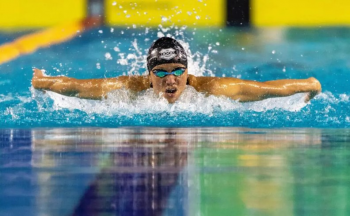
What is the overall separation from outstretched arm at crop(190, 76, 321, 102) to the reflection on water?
121cm

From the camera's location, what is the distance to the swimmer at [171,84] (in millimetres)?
4477

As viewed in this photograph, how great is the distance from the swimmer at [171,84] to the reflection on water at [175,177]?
4.07ft

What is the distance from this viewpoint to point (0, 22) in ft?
22.2

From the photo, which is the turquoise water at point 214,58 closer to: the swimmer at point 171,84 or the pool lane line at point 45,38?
the pool lane line at point 45,38

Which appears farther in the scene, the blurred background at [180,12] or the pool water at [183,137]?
the blurred background at [180,12]

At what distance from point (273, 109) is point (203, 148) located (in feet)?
7.84

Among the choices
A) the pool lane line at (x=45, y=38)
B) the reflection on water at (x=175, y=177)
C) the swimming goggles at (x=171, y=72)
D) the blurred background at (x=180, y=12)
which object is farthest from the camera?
the pool lane line at (x=45, y=38)

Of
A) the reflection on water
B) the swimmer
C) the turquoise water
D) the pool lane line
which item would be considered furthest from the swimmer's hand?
the pool lane line

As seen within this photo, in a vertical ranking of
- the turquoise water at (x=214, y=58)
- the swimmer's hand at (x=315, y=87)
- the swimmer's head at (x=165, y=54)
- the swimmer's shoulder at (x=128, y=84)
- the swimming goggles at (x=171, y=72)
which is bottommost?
the swimmer's hand at (x=315, y=87)

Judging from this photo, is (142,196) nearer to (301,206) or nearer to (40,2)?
(301,206)

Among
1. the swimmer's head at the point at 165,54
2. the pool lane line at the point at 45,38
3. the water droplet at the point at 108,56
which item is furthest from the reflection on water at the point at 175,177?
the pool lane line at the point at 45,38

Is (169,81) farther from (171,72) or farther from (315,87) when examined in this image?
(315,87)

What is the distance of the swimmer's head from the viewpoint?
4.48 metres

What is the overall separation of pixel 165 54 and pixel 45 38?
8.87ft
